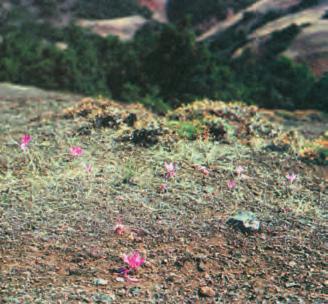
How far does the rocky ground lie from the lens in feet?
12.3

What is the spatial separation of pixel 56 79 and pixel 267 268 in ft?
37.8

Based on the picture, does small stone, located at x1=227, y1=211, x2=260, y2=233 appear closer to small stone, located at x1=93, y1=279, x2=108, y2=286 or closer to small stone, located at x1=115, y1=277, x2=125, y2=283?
small stone, located at x1=115, y1=277, x2=125, y2=283

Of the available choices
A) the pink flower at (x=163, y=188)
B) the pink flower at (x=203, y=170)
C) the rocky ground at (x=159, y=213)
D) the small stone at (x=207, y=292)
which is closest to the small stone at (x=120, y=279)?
the rocky ground at (x=159, y=213)

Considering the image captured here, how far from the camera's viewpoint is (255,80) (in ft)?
55.1

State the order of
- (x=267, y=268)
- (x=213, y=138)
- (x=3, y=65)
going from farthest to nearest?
(x=3, y=65) → (x=213, y=138) → (x=267, y=268)

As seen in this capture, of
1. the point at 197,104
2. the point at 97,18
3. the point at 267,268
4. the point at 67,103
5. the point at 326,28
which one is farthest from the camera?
the point at 97,18

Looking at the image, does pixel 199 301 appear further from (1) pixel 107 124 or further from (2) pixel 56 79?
(2) pixel 56 79

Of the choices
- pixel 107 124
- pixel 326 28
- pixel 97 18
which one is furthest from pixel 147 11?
pixel 107 124

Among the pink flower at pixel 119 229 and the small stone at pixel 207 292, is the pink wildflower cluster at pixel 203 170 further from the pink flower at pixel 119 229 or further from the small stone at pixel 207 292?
the small stone at pixel 207 292

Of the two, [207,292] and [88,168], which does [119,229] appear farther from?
[88,168]

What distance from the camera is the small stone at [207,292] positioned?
12.1ft

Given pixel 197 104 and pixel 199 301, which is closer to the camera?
pixel 199 301

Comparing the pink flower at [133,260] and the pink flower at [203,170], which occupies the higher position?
the pink flower at [133,260]

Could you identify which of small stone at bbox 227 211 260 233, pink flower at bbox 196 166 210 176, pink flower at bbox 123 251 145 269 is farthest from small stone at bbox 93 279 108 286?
pink flower at bbox 196 166 210 176
